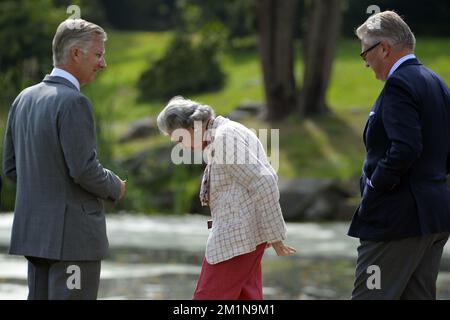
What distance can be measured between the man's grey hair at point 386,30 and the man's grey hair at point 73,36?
52.2 inches

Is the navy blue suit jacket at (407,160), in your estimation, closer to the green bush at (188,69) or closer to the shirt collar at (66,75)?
the shirt collar at (66,75)

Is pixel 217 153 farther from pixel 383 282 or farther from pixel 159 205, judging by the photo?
pixel 159 205

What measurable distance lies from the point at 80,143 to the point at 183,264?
6628mm

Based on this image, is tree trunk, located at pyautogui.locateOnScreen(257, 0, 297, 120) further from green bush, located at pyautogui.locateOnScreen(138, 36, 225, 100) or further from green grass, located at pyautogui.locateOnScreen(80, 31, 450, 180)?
green bush, located at pyautogui.locateOnScreen(138, 36, 225, 100)

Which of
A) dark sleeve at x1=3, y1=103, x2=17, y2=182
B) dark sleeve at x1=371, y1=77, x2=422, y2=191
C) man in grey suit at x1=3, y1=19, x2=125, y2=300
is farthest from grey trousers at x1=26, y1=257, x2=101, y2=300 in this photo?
dark sleeve at x1=371, y1=77, x2=422, y2=191

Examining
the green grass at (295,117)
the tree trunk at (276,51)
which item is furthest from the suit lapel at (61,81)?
the tree trunk at (276,51)

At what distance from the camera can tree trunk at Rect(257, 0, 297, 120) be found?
22.2 metres

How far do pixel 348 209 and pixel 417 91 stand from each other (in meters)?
11.9

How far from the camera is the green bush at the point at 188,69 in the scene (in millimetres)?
30172

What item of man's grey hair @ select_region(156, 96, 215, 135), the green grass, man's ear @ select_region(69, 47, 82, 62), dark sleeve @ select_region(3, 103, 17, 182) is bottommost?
the green grass

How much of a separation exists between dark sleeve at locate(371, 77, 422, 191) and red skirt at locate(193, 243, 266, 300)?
2.54 feet

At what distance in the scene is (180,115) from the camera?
18.7 ft
